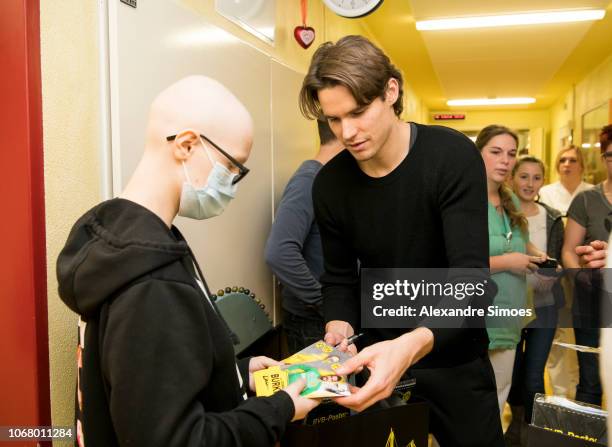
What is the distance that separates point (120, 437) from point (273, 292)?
1.76m

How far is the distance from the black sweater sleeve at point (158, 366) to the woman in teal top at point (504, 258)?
187cm

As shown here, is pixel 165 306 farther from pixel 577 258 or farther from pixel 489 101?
pixel 489 101

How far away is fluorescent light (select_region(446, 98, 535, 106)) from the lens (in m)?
9.48

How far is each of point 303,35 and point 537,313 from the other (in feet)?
6.58

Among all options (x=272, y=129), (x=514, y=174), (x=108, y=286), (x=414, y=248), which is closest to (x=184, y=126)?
(x=108, y=286)

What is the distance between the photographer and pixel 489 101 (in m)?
9.65

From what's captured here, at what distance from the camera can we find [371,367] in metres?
1.14

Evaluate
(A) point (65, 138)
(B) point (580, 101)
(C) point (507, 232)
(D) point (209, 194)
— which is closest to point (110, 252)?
(D) point (209, 194)

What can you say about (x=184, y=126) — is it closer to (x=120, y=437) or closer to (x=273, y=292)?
(x=120, y=437)

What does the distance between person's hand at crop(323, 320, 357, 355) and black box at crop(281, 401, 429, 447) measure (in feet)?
0.56

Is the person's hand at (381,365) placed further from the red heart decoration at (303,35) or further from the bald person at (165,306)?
the red heart decoration at (303,35)

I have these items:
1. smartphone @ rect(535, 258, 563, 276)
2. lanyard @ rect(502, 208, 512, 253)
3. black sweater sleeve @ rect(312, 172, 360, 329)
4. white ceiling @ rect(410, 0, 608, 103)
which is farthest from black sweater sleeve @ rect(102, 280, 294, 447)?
white ceiling @ rect(410, 0, 608, 103)

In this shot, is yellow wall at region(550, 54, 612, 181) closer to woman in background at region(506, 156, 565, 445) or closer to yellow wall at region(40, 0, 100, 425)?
woman in background at region(506, 156, 565, 445)

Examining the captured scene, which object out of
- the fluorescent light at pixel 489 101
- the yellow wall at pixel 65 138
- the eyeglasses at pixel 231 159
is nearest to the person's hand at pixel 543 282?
the eyeglasses at pixel 231 159
